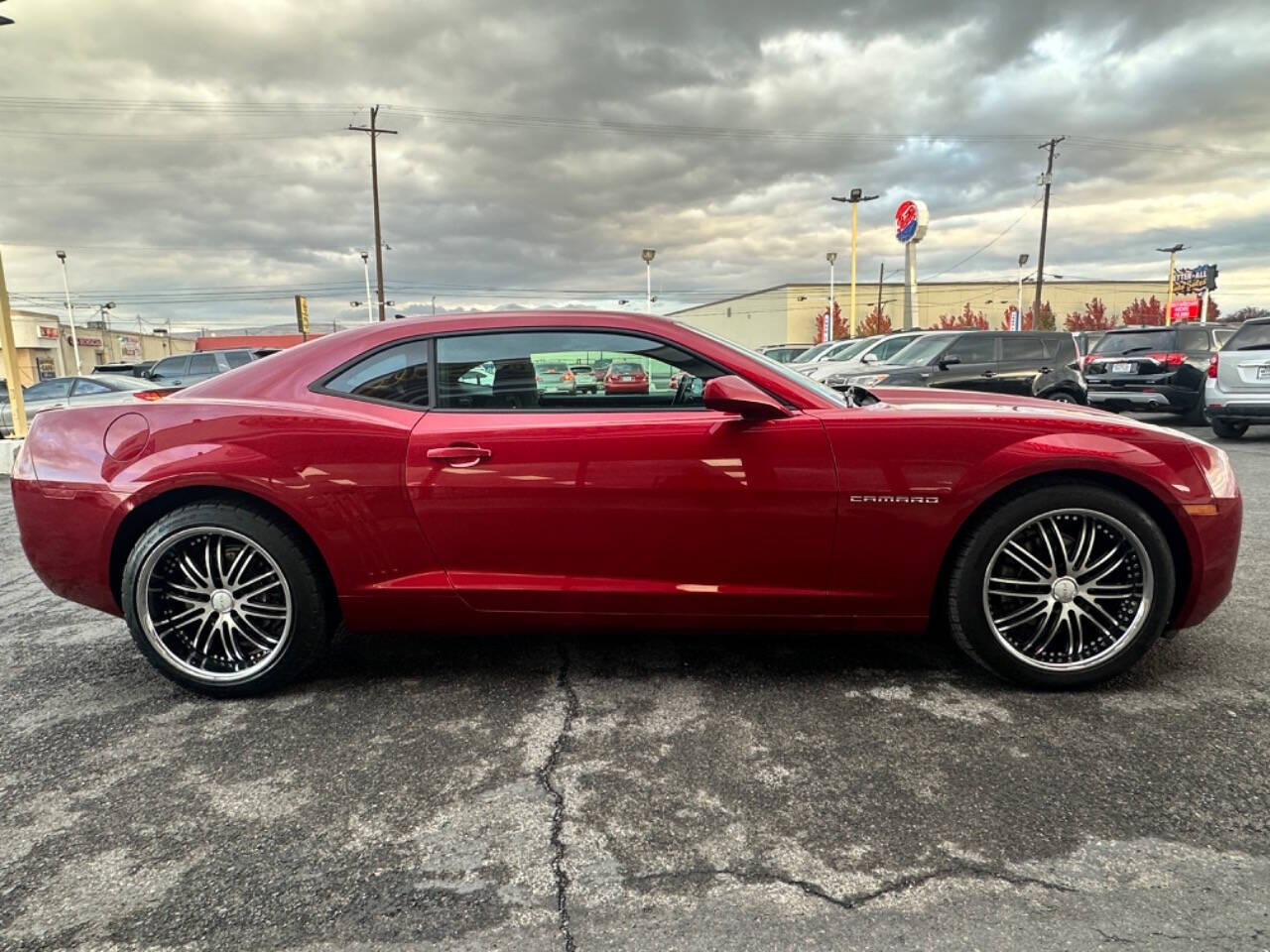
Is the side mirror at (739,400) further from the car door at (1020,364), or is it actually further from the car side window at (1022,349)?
the car side window at (1022,349)

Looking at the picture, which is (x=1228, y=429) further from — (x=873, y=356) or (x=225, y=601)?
(x=225, y=601)

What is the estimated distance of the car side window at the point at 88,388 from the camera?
14.3 metres

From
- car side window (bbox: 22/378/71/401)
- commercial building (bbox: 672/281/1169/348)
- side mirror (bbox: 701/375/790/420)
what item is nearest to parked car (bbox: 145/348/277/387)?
car side window (bbox: 22/378/71/401)

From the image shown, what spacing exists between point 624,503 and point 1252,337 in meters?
9.77

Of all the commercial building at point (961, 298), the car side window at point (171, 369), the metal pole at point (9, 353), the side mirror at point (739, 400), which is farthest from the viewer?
the commercial building at point (961, 298)

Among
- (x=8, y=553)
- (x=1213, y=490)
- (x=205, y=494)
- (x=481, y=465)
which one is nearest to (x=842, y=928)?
(x=481, y=465)

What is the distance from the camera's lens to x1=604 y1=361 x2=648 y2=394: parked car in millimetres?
2697

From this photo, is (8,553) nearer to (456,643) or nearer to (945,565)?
(456,643)

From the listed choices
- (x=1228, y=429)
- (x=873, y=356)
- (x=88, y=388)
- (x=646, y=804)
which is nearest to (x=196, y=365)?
(x=88, y=388)

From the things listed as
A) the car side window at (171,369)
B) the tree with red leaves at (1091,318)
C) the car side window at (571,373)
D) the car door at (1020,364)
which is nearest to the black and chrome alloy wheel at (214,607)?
the car side window at (571,373)

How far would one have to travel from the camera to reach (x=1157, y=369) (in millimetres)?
10625

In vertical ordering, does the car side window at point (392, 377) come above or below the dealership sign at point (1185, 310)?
below

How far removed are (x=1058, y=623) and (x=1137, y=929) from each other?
1.23m

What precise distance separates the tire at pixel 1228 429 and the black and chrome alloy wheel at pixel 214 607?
35.6 ft
